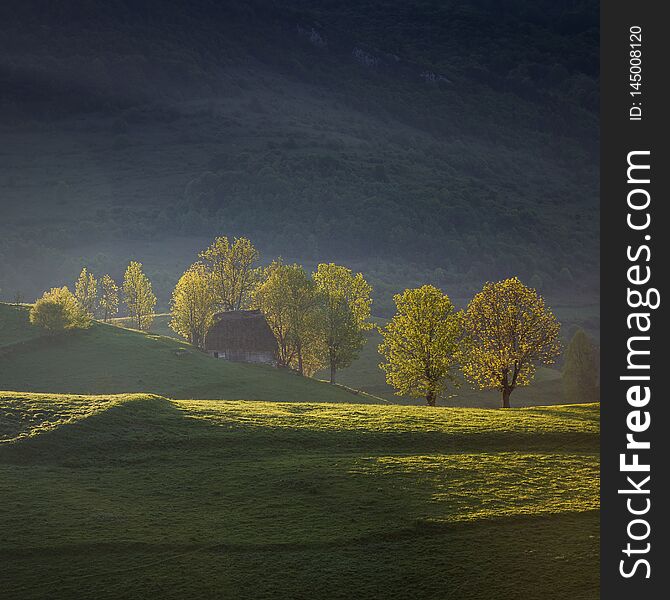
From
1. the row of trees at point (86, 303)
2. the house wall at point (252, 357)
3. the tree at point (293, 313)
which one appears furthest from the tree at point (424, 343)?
the row of trees at point (86, 303)

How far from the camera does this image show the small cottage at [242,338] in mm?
115125

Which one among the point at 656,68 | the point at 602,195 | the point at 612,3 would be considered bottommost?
the point at 602,195

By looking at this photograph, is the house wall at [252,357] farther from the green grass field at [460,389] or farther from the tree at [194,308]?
the green grass field at [460,389]

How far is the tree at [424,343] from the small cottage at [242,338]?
128 ft

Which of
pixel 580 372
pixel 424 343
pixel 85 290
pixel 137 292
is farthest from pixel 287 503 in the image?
pixel 85 290

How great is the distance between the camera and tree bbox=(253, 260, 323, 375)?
10744cm

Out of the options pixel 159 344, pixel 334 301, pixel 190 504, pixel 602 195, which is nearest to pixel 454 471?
pixel 190 504

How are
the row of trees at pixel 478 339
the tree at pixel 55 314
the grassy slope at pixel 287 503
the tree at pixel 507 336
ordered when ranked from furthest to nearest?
1. the tree at pixel 55 314
2. the row of trees at pixel 478 339
3. the tree at pixel 507 336
4. the grassy slope at pixel 287 503

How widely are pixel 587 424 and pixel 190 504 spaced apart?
3130 centimetres

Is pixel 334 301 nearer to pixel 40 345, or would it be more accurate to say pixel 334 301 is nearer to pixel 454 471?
pixel 40 345

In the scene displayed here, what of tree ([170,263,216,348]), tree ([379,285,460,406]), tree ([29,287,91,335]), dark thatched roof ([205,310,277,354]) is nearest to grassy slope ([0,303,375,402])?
tree ([29,287,91,335])

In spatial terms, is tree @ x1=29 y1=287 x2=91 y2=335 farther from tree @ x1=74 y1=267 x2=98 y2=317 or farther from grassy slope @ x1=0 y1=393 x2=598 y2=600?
tree @ x1=74 y1=267 x2=98 y2=317

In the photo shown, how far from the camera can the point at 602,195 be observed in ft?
77.8

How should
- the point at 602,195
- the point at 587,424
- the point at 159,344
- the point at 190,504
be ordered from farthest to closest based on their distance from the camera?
1. the point at 159,344
2. the point at 587,424
3. the point at 190,504
4. the point at 602,195
